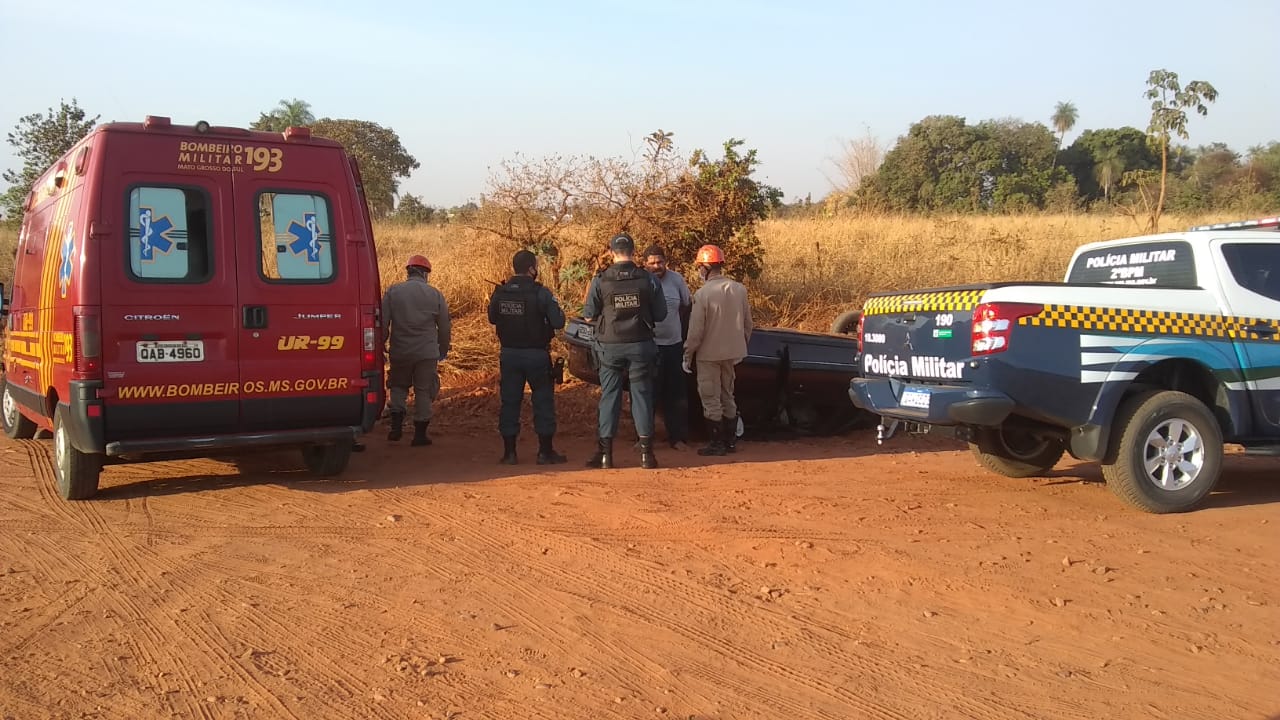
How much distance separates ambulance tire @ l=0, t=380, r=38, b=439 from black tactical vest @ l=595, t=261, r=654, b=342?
5.77 meters

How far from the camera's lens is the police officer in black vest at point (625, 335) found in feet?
27.0

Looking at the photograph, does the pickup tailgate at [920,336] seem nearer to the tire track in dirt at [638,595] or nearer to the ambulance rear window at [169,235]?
the tire track in dirt at [638,595]

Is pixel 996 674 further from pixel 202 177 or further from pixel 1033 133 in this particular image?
pixel 1033 133

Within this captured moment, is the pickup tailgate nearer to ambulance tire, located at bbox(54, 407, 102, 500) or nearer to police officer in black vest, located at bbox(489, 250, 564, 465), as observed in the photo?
police officer in black vest, located at bbox(489, 250, 564, 465)

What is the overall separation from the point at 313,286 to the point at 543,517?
2400 mm

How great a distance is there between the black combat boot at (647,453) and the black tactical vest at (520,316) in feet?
3.89

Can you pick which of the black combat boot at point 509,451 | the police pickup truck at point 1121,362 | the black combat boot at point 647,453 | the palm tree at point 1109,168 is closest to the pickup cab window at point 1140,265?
the police pickup truck at point 1121,362

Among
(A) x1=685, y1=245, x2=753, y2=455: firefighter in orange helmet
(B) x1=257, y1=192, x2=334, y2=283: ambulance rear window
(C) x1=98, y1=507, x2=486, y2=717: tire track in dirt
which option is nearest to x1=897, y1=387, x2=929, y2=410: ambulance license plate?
(A) x1=685, y1=245, x2=753, y2=455: firefighter in orange helmet

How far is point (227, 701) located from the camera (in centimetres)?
374

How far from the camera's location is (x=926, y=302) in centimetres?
686

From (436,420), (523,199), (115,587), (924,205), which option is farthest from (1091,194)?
(115,587)

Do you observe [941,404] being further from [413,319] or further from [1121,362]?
[413,319]

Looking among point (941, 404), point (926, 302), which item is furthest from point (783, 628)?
point (926, 302)

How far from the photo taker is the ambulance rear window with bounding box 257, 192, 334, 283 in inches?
280
